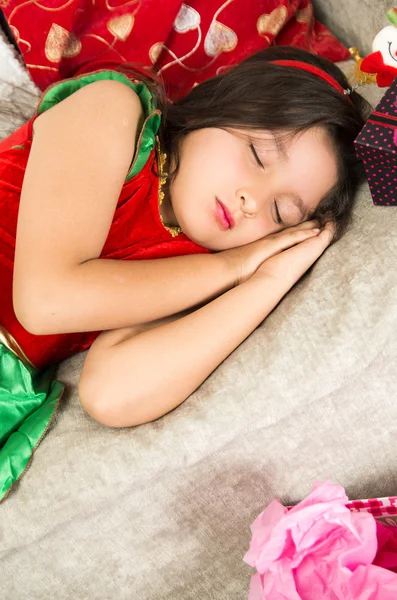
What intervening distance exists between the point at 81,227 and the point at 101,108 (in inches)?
8.5

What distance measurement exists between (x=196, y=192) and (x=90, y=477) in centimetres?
53

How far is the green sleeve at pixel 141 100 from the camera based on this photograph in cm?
111

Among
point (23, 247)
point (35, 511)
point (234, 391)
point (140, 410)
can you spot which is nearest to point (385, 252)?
point (234, 391)

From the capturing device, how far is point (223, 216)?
1.13m

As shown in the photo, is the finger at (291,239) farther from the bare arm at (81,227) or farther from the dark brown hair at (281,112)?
the bare arm at (81,227)

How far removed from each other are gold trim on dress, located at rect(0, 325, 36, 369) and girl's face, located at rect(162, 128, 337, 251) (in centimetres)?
39

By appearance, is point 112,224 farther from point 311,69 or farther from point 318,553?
point 318,553

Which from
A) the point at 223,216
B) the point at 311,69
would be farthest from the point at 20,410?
the point at 311,69

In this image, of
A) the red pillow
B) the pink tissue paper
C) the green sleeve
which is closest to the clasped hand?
the green sleeve

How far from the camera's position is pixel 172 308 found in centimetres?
111

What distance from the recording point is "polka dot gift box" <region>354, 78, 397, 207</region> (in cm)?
95

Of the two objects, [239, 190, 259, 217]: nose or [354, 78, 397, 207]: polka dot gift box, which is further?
[239, 190, 259, 217]: nose

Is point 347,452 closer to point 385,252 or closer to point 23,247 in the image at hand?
point 385,252

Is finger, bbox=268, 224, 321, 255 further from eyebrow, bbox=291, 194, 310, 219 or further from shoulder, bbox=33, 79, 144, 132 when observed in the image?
shoulder, bbox=33, 79, 144, 132
